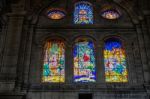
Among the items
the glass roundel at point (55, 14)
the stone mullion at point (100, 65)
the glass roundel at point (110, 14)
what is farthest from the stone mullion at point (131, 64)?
the glass roundel at point (55, 14)

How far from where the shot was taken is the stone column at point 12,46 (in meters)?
17.0

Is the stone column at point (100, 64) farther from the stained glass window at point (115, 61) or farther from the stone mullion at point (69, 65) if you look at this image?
the stone mullion at point (69, 65)

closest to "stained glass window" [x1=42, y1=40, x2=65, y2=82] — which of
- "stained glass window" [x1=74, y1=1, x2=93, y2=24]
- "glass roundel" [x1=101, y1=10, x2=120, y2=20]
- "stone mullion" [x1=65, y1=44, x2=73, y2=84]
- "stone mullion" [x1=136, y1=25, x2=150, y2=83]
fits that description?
"stone mullion" [x1=65, y1=44, x2=73, y2=84]

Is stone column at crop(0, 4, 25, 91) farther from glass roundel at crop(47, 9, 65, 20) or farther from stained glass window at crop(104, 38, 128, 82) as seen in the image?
stained glass window at crop(104, 38, 128, 82)

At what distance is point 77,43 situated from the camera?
19453mm

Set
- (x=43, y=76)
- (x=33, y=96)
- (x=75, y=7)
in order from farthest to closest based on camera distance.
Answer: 1. (x=75, y=7)
2. (x=43, y=76)
3. (x=33, y=96)

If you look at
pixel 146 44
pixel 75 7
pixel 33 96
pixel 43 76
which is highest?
Result: pixel 75 7

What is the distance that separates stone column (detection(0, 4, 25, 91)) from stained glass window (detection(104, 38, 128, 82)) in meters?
5.15

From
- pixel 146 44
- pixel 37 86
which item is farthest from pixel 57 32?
pixel 146 44

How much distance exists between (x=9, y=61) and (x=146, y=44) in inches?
312

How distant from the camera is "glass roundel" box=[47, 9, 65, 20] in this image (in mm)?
20672

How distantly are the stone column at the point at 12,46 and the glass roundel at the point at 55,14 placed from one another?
1.91 meters

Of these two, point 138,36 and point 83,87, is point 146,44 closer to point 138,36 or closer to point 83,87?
point 138,36

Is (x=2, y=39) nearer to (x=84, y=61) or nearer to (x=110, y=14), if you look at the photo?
(x=84, y=61)
